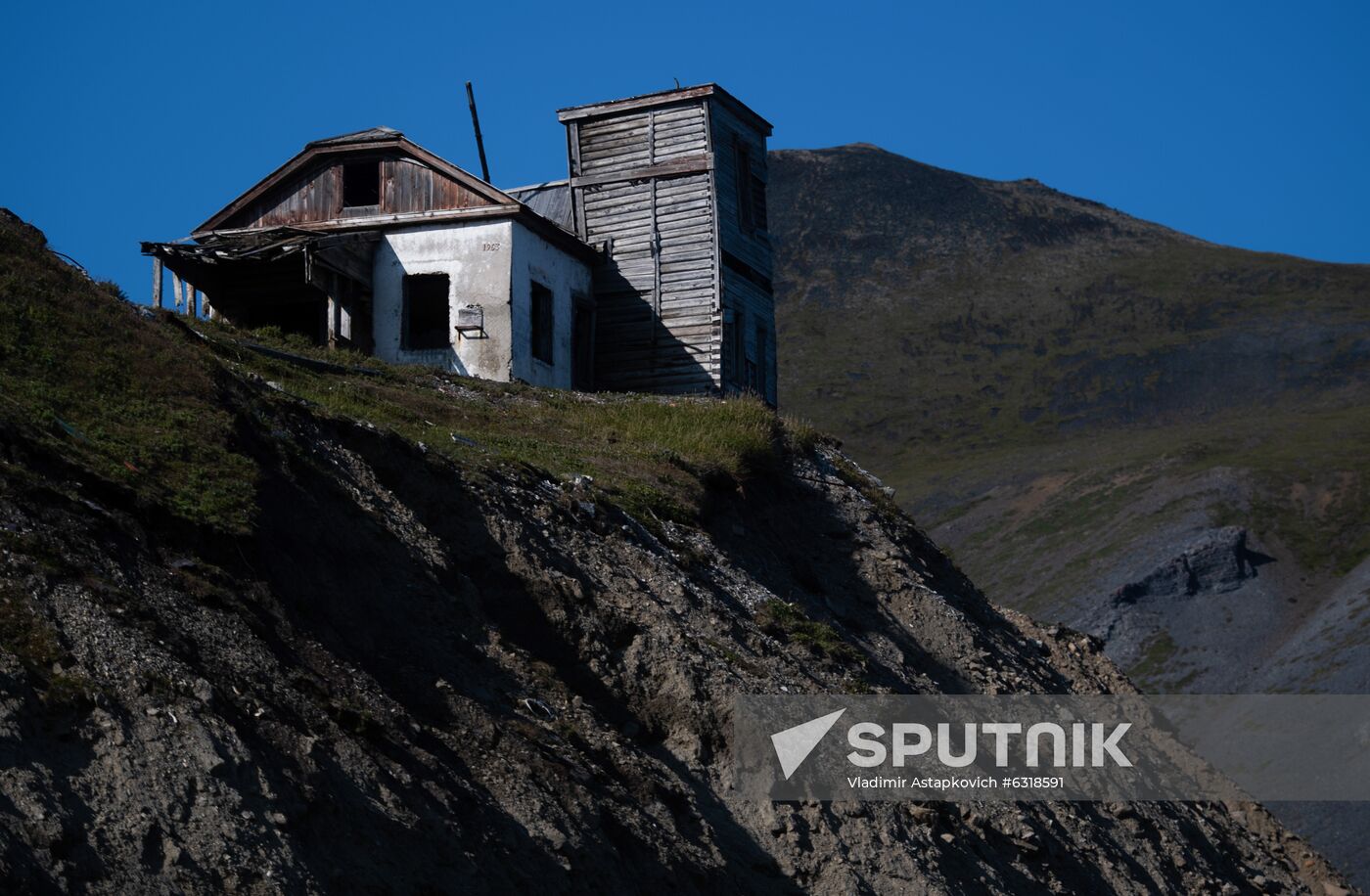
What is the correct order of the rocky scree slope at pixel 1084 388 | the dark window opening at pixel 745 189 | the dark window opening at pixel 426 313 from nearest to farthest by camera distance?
1. the dark window opening at pixel 426 313
2. the dark window opening at pixel 745 189
3. the rocky scree slope at pixel 1084 388

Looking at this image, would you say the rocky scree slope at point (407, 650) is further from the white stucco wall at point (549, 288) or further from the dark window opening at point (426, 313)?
the dark window opening at point (426, 313)

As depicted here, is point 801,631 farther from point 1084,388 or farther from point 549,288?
point 1084,388

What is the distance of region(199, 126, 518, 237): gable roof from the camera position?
29.0 m

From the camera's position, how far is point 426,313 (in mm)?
32094

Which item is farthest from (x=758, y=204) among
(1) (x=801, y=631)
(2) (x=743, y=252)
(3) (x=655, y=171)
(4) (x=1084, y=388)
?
(4) (x=1084, y=388)

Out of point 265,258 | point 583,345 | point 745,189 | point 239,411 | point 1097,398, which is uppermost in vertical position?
point 745,189

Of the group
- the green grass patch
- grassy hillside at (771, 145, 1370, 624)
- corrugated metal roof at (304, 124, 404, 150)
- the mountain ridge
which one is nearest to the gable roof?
corrugated metal roof at (304, 124, 404, 150)

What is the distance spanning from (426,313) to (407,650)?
65.0 feet

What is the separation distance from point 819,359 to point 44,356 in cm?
11497

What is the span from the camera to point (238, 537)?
12258 mm

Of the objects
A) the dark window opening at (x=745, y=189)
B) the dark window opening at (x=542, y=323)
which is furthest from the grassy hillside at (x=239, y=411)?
the dark window opening at (x=745, y=189)

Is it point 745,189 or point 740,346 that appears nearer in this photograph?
point 740,346

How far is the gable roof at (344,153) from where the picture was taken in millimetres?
28969

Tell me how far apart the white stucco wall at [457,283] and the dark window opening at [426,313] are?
0.49ft
